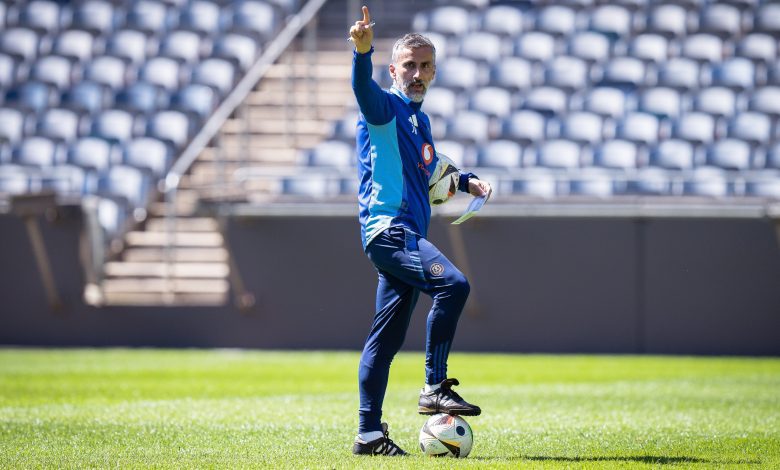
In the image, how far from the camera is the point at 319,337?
649 inches

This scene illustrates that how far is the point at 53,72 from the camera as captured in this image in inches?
794

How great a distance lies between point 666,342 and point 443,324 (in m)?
10.4

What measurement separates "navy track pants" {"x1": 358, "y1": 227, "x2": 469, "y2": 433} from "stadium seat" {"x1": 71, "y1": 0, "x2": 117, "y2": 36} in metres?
16.0

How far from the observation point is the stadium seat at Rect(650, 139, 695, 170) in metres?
16.8

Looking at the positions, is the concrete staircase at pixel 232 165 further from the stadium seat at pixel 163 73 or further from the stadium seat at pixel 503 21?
the stadium seat at pixel 503 21

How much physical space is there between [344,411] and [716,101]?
35.1 ft

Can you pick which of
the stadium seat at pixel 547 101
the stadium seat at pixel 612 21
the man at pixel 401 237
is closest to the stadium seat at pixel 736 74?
the stadium seat at pixel 612 21

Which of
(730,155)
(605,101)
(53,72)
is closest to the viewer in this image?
(730,155)

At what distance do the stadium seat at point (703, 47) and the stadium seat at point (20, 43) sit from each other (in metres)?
10.4

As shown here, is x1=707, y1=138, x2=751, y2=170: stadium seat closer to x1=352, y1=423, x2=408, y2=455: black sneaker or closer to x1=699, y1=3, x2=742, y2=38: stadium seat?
x1=699, y1=3, x2=742, y2=38: stadium seat

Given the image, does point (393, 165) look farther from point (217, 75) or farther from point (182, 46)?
point (182, 46)

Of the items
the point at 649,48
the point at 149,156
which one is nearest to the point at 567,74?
the point at 649,48

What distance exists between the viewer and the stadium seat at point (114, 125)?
62.2 feet

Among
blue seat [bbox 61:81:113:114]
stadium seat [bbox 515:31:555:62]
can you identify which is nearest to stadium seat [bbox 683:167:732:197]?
stadium seat [bbox 515:31:555:62]
